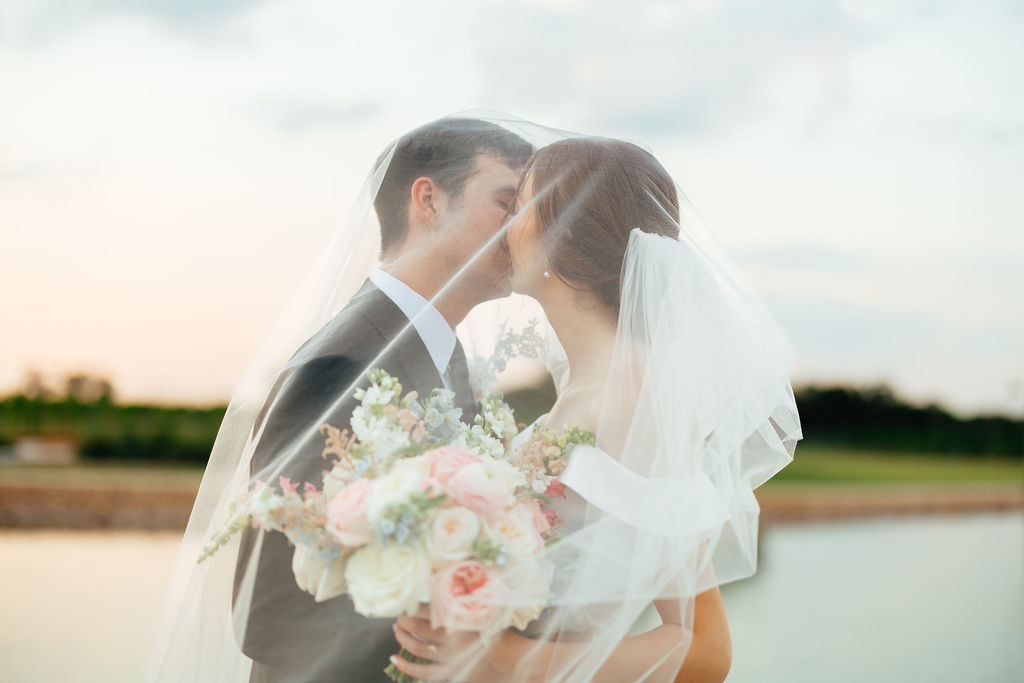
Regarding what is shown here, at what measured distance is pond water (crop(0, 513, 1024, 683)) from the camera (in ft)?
36.4

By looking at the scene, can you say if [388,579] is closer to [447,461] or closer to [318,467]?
[447,461]

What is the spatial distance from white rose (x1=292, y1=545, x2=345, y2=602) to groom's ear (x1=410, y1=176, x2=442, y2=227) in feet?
3.24

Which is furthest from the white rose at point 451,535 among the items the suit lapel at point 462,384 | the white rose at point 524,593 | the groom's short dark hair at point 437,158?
the groom's short dark hair at point 437,158

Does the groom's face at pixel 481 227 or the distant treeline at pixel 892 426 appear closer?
the groom's face at pixel 481 227

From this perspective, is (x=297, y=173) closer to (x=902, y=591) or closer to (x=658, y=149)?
(x=658, y=149)

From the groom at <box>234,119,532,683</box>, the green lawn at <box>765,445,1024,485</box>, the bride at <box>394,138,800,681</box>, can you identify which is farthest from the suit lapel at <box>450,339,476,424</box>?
the green lawn at <box>765,445,1024,485</box>

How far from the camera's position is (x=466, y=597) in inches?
61.3

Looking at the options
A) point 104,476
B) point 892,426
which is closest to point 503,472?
point 104,476

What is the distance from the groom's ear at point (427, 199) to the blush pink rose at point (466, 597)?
103 cm

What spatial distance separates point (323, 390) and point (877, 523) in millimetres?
18313

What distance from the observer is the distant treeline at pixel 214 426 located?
1336cm

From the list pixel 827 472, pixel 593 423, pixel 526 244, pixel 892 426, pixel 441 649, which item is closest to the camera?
pixel 441 649

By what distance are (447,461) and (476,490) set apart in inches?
4.0

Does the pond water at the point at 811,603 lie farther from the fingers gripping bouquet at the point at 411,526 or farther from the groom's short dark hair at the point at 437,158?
the fingers gripping bouquet at the point at 411,526
